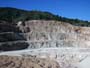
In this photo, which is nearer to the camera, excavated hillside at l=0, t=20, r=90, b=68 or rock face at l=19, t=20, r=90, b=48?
excavated hillside at l=0, t=20, r=90, b=68

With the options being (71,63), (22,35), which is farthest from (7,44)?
(71,63)

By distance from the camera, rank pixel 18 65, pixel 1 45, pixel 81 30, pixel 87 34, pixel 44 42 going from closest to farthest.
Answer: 1. pixel 18 65
2. pixel 1 45
3. pixel 44 42
4. pixel 87 34
5. pixel 81 30

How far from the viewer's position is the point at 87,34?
64.4m

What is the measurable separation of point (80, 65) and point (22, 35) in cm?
3346

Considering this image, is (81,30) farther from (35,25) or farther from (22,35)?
(22,35)

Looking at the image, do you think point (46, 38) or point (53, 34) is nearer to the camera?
point (46, 38)

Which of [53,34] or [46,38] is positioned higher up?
[53,34]

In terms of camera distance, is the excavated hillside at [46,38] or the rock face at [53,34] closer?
the excavated hillside at [46,38]

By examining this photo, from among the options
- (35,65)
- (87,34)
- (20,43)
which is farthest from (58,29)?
(35,65)

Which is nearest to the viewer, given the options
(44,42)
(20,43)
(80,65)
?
(80,65)

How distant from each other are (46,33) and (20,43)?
13.5 meters

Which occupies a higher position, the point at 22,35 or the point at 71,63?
the point at 22,35

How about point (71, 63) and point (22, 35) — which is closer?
point (71, 63)

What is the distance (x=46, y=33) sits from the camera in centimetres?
6631
